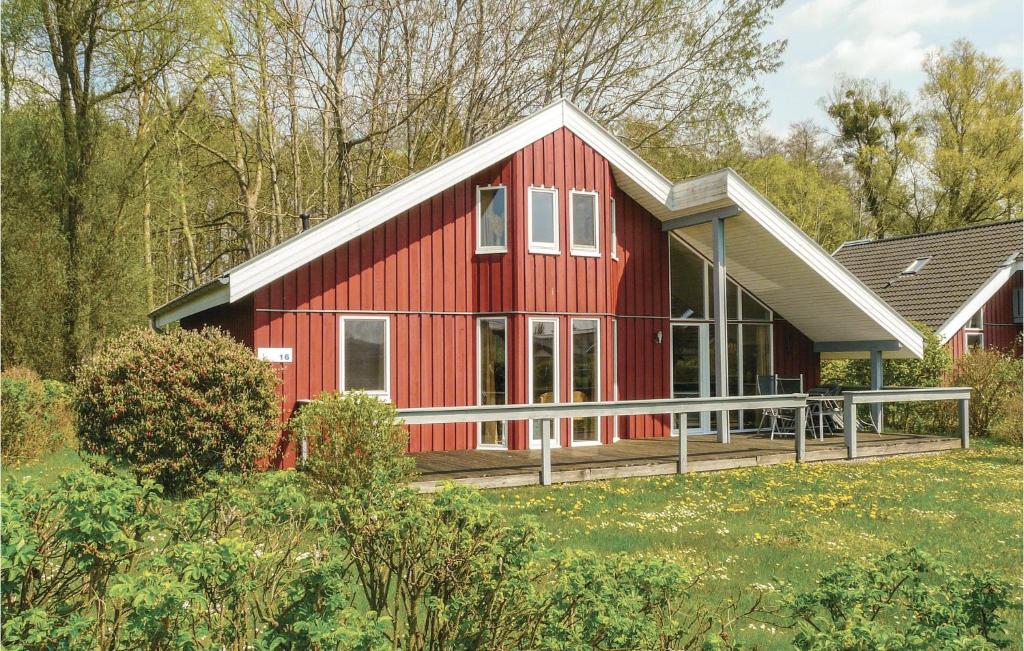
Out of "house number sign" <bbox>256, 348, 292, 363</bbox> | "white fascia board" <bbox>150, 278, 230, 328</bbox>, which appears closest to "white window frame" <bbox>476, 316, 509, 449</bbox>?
"house number sign" <bbox>256, 348, 292, 363</bbox>

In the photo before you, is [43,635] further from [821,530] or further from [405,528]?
[821,530]

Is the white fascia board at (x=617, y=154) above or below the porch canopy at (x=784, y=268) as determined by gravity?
above

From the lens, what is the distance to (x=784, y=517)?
28.8ft

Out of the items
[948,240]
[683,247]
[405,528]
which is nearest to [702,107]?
[948,240]

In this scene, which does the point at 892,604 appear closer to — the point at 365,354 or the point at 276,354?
the point at 276,354

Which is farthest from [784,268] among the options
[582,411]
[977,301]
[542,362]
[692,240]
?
[977,301]

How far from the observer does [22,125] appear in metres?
18.3

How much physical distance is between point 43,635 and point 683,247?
14166mm

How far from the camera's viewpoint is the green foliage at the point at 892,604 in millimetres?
3125

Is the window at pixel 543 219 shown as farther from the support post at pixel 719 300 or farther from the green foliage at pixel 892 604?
the green foliage at pixel 892 604

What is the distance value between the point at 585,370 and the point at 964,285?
13.4 meters

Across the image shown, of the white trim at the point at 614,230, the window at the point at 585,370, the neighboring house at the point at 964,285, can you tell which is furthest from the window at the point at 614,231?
the neighboring house at the point at 964,285

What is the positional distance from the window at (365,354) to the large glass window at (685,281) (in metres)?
6.01

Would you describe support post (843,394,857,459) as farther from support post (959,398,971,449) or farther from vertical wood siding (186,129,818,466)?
vertical wood siding (186,129,818,466)
